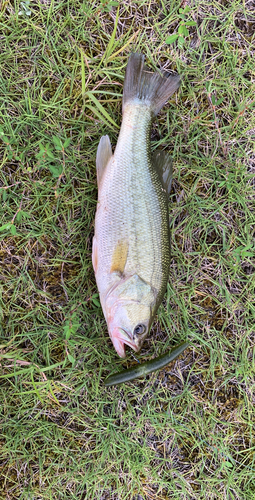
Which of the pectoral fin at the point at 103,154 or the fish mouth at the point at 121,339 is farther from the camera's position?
the pectoral fin at the point at 103,154

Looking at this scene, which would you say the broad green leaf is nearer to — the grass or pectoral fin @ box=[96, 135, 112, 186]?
the grass

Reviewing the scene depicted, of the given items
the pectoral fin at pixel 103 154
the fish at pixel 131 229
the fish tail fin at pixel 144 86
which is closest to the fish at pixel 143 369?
the fish at pixel 131 229

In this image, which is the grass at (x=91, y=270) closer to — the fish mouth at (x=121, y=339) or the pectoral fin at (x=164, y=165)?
the pectoral fin at (x=164, y=165)

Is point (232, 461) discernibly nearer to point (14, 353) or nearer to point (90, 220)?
point (14, 353)

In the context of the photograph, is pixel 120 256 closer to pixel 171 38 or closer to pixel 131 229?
pixel 131 229

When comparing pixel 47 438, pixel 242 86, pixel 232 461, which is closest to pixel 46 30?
pixel 242 86

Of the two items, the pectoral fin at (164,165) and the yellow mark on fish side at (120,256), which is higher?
the pectoral fin at (164,165)
